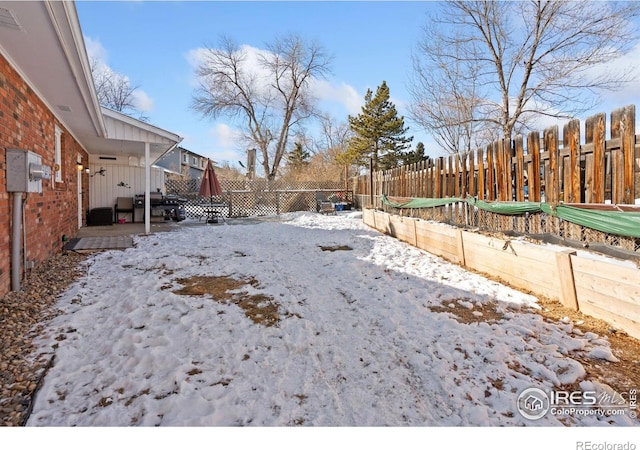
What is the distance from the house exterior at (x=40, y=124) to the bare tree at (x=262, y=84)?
1598cm

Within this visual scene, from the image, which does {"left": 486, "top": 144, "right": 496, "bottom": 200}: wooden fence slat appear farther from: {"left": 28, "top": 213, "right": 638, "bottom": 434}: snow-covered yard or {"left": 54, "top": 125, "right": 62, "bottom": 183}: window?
{"left": 54, "top": 125, "right": 62, "bottom": 183}: window

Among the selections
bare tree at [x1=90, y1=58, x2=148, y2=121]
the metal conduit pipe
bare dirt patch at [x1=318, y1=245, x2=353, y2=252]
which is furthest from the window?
bare tree at [x1=90, y1=58, x2=148, y2=121]

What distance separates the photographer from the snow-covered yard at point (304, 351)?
181 cm

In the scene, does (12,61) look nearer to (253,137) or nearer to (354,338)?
(354,338)

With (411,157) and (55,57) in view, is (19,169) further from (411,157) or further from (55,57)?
(411,157)

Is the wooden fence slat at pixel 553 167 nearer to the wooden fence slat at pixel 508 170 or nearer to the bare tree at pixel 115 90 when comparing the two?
the wooden fence slat at pixel 508 170

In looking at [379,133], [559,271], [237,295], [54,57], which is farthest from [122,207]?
[379,133]

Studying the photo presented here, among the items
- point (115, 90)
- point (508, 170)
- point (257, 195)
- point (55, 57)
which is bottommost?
point (508, 170)

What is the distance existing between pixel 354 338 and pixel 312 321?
1.58 feet

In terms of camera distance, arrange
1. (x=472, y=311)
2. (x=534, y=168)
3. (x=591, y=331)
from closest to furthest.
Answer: (x=591, y=331), (x=472, y=311), (x=534, y=168)

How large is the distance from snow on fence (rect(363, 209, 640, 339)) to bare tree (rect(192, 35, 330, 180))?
18742 millimetres

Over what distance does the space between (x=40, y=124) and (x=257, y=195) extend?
33.5ft

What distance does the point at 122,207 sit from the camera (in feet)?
35.7

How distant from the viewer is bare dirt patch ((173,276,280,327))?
10.3ft
